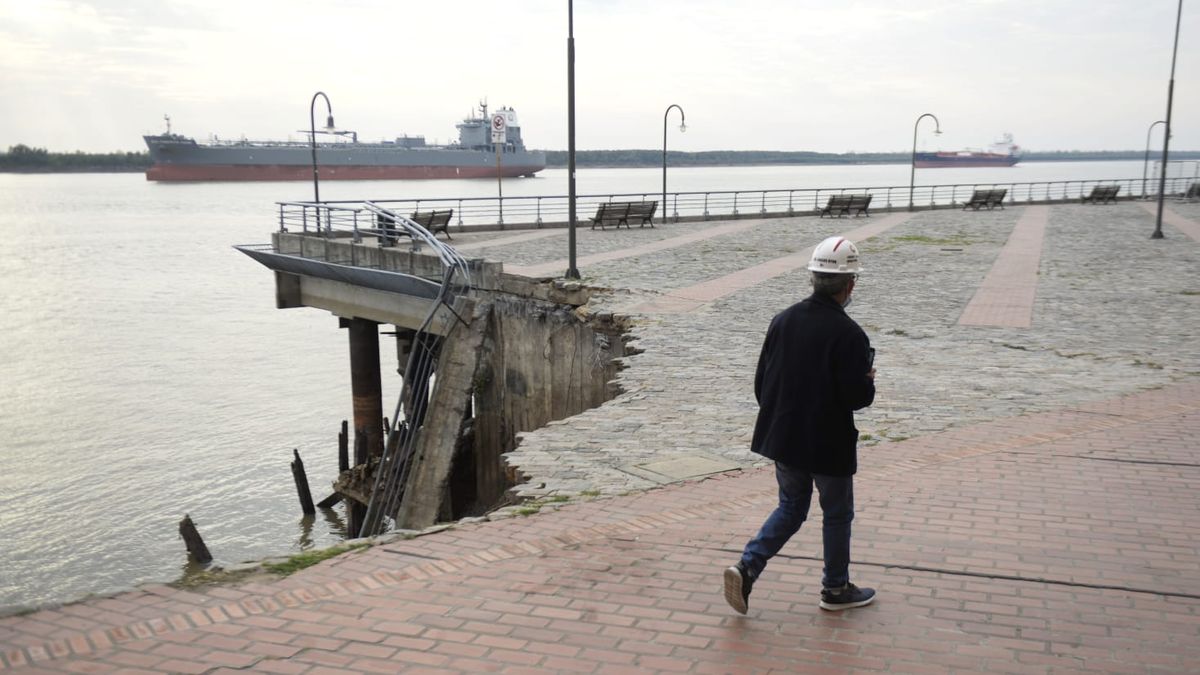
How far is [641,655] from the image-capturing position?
4.25m

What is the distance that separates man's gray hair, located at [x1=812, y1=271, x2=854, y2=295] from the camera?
14.4 ft

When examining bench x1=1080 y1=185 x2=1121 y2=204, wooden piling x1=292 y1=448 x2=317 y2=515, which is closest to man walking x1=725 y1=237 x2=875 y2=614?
wooden piling x1=292 y1=448 x2=317 y2=515

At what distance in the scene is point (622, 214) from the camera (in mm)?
32562

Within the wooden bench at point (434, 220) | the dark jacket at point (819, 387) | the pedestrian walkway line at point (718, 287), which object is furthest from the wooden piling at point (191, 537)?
the wooden bench at point (434, 220)

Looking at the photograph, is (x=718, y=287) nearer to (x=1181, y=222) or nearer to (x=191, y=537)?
(x=191, y=537)

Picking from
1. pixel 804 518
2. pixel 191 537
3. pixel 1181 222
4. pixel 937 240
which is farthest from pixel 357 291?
pixel 1181 222

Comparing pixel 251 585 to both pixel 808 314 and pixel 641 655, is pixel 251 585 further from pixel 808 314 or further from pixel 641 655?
pixel 808 314

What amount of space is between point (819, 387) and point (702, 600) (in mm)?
1282

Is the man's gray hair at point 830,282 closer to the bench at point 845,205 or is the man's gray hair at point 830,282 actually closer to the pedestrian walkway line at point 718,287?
the pedestrian walkway line at point 718,287

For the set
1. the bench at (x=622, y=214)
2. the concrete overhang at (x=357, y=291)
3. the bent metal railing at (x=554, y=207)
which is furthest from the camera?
the bench at (x=622, y=214)

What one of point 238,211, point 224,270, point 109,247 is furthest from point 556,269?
point 238,211

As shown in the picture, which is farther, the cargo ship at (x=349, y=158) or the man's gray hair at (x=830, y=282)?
the cargo ship at (x=349, y=158)

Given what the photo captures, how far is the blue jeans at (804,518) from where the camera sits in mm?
4508

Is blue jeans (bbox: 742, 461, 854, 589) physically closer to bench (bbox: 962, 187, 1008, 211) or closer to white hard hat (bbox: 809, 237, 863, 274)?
white hard hat (bbox: 809, 237, 863, 274)
